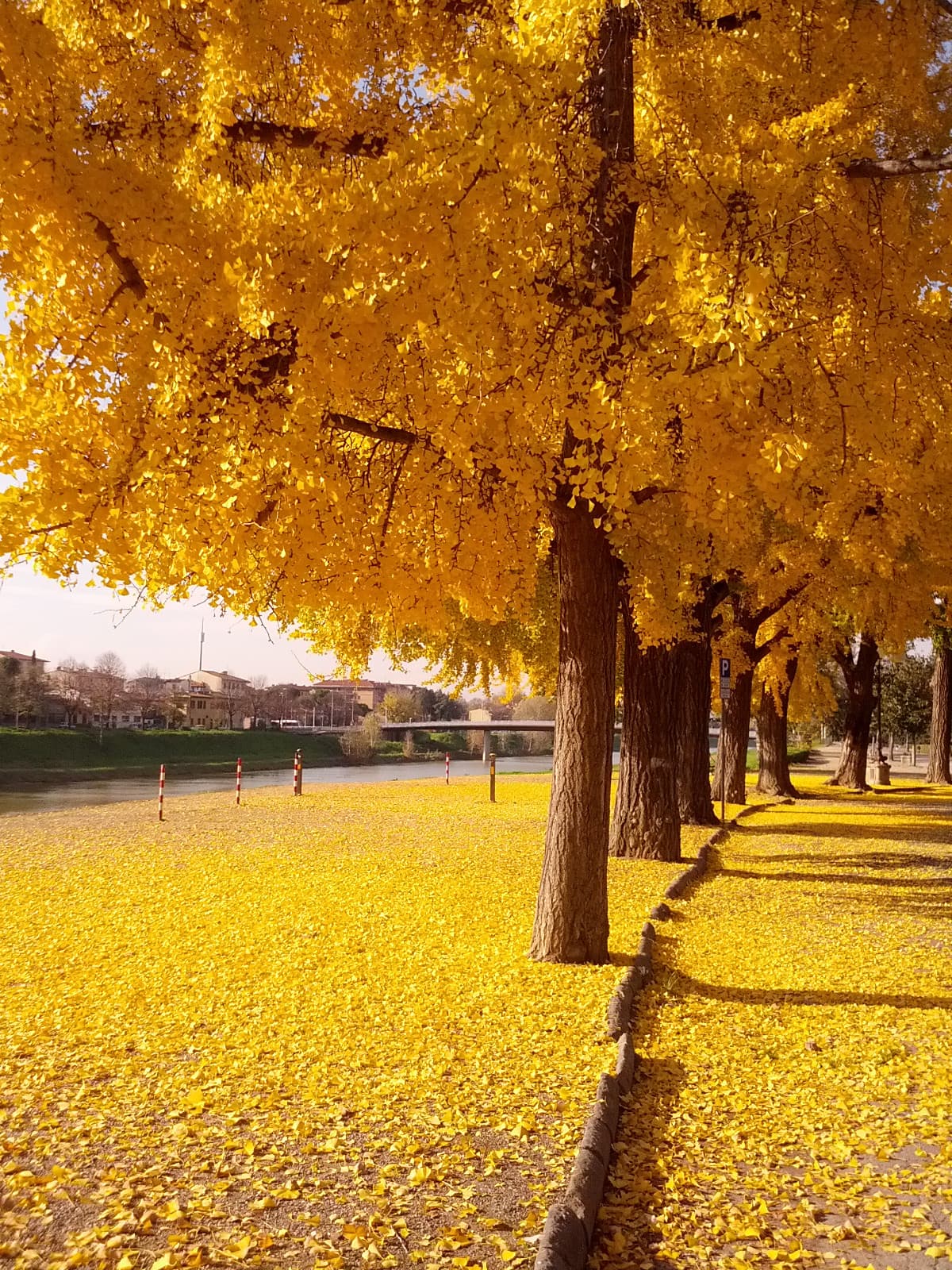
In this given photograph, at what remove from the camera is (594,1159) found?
398cm

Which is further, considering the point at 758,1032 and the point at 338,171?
the point at 338,171

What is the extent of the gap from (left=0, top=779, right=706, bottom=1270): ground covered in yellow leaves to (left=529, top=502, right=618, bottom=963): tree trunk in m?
0.34

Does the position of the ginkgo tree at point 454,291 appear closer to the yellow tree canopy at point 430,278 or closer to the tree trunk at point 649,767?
the yellow tree canopy at point 430,278

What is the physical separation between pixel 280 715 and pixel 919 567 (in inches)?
3297

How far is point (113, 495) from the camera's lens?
580 centimetres

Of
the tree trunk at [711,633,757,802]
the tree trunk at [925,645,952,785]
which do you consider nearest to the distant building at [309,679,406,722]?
the tree trunk at [925,645,952,785]

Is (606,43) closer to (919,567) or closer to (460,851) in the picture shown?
(460,851)

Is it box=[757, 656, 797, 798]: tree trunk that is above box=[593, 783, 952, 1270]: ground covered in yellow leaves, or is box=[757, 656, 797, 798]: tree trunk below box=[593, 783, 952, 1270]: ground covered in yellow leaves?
above

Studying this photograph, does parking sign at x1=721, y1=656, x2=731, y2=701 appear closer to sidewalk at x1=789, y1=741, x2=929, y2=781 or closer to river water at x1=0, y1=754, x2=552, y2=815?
river water at x1=0, y1=754, x2=552, y2=815

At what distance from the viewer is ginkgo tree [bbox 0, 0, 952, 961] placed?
5.43 m

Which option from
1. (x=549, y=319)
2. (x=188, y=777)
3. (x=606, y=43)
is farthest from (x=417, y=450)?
(x=188, y=777)

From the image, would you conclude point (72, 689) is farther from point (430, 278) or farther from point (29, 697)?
point (430, 278)

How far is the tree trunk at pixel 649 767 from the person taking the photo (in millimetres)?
13133

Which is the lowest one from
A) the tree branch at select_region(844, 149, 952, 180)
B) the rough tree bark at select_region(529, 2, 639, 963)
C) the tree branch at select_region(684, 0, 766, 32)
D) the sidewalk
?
the sidewalk
